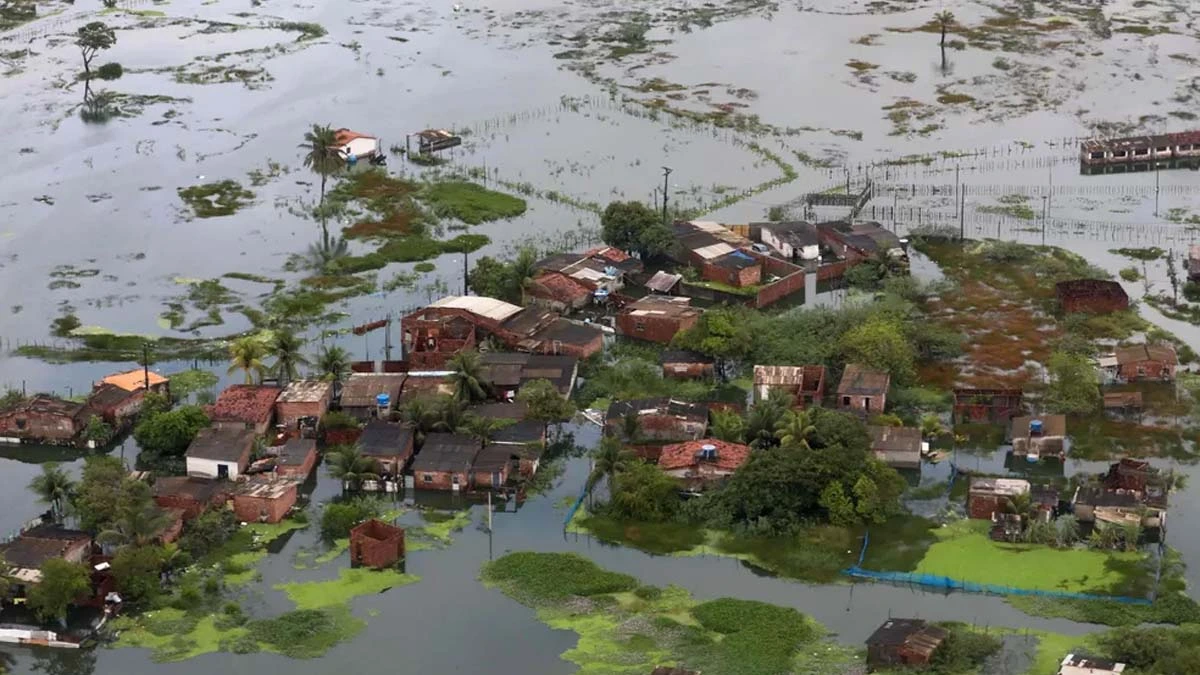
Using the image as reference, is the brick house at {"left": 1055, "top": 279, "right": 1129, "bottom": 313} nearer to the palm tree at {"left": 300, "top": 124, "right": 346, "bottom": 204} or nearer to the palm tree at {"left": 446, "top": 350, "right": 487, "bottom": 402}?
the palm tree at {"left": 446, "top": 350, "right": 487, "bottom": 402}

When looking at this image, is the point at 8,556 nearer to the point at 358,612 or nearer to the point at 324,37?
the point at 358,612

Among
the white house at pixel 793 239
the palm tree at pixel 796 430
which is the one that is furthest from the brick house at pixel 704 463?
the white house at pixel 793 239

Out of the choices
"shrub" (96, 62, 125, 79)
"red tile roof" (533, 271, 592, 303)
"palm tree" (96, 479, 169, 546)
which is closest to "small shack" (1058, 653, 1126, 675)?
"palm tree" (96, 479, 169, 546)

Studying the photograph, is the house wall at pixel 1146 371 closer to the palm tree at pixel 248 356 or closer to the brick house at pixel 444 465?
the brick house at pixel 444 465

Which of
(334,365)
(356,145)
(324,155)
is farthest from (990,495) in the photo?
(356,145)

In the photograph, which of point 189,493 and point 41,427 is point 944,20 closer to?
point 41,427
